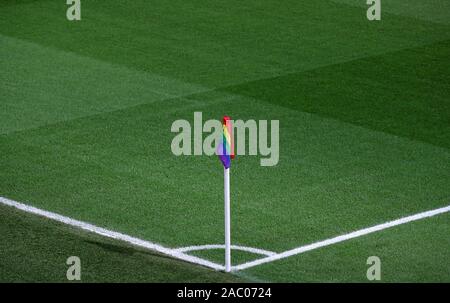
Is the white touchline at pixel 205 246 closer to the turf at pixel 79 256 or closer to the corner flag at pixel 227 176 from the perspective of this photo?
the turf at pixel 79 256

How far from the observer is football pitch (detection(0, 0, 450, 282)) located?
11.8 m

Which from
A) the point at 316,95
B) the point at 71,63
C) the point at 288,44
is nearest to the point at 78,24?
the point at 71,63

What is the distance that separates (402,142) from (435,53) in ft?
13.7

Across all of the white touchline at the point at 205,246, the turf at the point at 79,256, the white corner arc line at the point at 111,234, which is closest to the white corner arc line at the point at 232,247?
the white touchline at the point at 205,246

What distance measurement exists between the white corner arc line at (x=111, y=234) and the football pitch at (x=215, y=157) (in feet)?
0.09

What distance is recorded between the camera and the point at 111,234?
12.2 m

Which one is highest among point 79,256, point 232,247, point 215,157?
point 215,157

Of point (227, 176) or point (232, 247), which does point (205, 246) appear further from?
point (227, 176)

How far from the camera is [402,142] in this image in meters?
14.8

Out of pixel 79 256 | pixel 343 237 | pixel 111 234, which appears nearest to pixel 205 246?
pixel 111 234

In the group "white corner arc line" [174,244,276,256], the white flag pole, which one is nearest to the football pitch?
"white corner arc line" [174,244,276,256]

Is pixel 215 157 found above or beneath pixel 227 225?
above

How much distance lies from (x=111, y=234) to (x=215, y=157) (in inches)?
97.5
